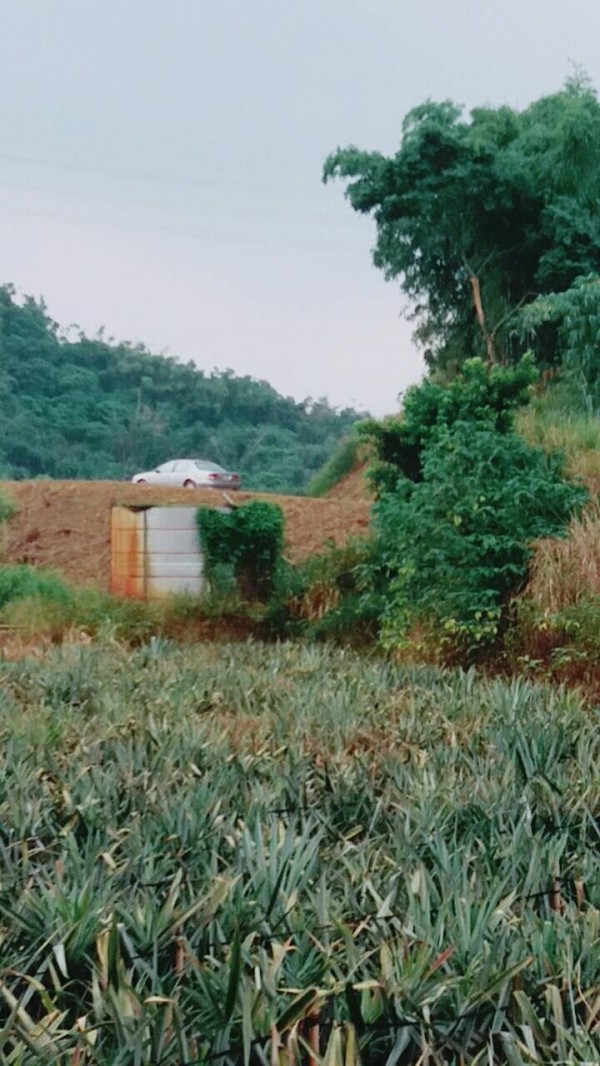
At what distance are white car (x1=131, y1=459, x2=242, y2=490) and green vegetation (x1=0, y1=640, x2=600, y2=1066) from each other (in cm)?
1773

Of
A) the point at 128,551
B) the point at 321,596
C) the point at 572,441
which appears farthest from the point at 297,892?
the point at 128,551

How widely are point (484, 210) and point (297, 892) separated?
69.3 ft

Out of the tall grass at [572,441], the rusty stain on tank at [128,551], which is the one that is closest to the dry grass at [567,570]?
the tall grass at [572,441]

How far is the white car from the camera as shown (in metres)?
20.9

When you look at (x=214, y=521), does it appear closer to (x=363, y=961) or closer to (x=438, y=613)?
(x=438, y=613)

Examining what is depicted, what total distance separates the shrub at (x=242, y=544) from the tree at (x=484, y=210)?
33.5ft

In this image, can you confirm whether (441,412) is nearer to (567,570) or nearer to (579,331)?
(567,570)

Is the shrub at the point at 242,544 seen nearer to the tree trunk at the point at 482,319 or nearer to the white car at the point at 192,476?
the white car at the point at 192,476

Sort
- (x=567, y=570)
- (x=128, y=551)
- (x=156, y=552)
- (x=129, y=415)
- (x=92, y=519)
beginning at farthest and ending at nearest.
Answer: (x=129, y=415) < (x=92, y=519) < (x=128, y=551) < (x=156, y=552) < (x=567, y=570)

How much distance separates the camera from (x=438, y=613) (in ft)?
26.3

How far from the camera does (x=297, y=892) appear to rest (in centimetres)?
162

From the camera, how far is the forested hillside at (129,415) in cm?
2588

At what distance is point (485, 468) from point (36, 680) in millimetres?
4741

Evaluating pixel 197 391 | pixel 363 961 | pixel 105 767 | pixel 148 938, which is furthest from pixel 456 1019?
pixel 197 391
